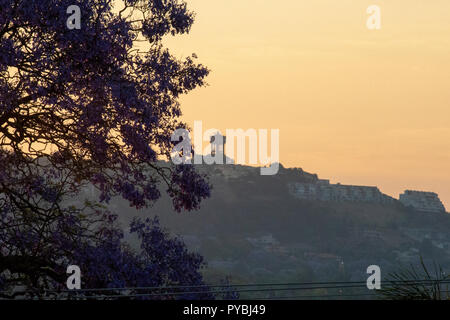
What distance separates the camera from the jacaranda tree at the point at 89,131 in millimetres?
13984

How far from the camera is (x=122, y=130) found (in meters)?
15.4

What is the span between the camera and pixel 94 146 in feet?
51.4

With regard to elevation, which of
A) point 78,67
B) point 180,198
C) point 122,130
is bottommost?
point 180,198

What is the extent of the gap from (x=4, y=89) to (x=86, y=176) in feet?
9.96

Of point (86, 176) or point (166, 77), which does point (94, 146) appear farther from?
point (166, 77)

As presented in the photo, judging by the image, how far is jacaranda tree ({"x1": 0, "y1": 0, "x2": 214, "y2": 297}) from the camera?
45.9 feet

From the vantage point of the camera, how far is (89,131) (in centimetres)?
1548

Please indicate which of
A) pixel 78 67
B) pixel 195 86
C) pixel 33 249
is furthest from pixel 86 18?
pixel 33 249

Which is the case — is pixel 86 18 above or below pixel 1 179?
above

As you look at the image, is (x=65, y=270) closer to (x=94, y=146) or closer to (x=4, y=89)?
(x=94, y=146)
